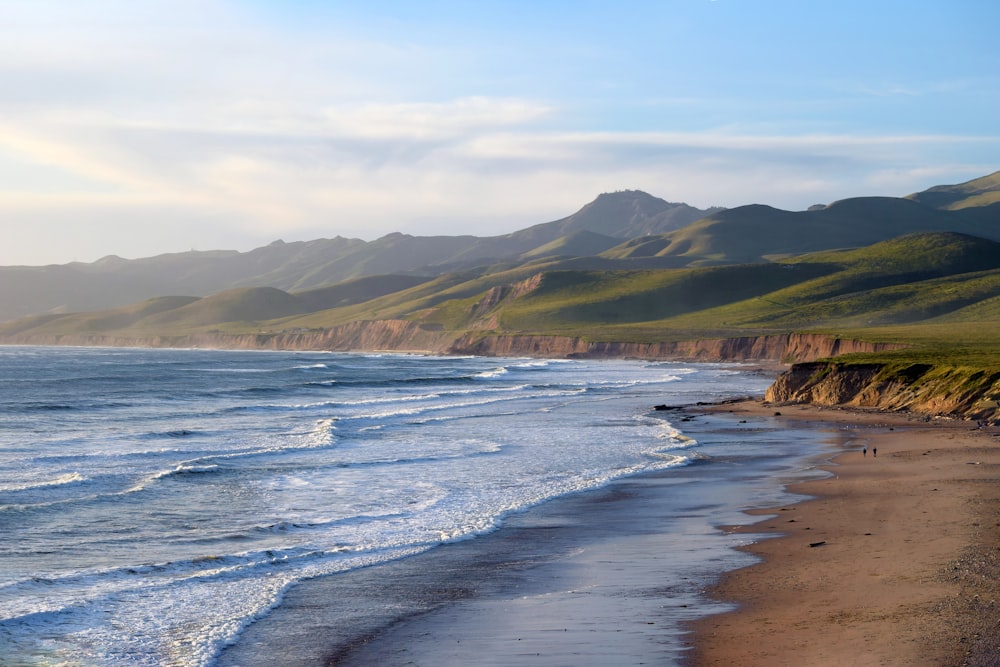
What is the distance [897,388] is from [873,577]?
4004 centimetres

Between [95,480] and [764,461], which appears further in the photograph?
[764,461]

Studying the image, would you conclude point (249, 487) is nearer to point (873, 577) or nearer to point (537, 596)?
point (537, 596)

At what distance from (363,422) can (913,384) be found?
3061 cm

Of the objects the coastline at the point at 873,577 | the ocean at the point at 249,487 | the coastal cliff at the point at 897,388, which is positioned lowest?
the ocean at the point at 249,487

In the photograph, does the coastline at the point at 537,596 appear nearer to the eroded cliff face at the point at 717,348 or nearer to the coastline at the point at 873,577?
the coastline at the point at 873,577

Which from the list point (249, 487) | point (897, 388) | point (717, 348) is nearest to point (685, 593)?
point (249, 487)

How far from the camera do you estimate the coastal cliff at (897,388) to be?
1909 inches

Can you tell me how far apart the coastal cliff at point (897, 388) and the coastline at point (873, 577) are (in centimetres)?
1501

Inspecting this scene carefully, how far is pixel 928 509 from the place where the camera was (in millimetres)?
25719

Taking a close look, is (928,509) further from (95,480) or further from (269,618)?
(95,480)

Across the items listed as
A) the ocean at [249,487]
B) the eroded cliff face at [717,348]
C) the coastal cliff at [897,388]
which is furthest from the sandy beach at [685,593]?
the eroded cliff face at [717,348]

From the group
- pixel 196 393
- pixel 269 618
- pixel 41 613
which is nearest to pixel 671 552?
pixel 269 618

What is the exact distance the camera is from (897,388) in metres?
55.8

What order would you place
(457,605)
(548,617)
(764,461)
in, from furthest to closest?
(764,461) → (457,605) → (548,617)
